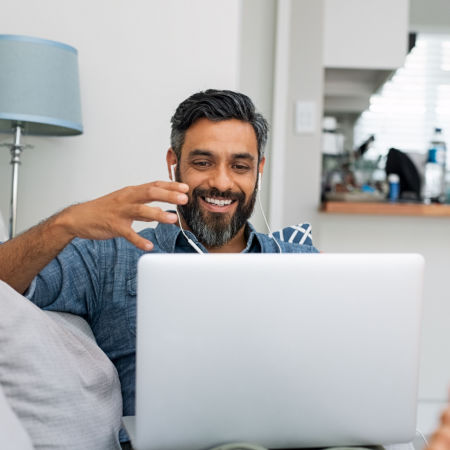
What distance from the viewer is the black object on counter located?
3.00 metres

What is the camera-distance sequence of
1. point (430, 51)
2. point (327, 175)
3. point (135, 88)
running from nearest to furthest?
point (135, 88) → point (327, 175) → point (430, 51)

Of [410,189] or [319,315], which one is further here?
[410,189]

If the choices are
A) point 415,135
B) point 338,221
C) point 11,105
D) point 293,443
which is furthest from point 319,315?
point 415,135

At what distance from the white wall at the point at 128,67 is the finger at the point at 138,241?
0.90 m

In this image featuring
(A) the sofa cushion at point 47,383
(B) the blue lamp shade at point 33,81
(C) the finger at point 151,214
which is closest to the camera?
(A) the sofa cushion at point 47,383

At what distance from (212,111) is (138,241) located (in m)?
0.58

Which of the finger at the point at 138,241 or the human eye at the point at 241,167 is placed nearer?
the finger at the point at 138,241

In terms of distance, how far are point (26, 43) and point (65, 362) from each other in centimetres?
104

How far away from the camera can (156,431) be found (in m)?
0.82

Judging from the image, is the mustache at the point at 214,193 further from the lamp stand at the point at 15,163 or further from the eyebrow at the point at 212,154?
the lamp stand at the point at 15,163

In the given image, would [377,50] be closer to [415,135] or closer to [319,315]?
[415,135]

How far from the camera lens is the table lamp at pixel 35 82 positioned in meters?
1.65

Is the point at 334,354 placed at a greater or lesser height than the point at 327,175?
lesser

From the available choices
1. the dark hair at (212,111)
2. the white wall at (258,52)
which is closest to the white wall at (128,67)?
the dark hair at (212,111)
